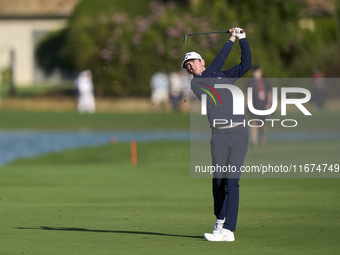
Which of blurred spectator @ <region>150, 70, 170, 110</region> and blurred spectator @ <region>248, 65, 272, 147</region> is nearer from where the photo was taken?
blurred spectator @ <region>248, 65, 272, 147</region>

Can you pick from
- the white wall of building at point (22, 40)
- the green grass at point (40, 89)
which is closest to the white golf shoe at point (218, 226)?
the green grass at point (40, 89)

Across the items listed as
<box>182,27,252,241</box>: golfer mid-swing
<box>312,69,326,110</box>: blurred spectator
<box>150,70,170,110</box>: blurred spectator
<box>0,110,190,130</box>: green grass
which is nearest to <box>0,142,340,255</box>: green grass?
<box>182,27,252,241</box>: golfer mid-swing

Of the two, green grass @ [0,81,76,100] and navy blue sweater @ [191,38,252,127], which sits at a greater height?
green grass @ [0,81,76,100]

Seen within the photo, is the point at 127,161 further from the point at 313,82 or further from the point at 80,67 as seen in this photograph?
the point at 80,67

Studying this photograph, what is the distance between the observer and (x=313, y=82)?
136ft

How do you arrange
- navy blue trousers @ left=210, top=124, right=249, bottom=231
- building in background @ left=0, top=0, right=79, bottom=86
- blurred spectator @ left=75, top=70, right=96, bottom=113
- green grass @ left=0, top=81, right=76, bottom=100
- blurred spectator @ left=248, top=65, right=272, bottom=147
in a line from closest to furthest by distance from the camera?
navy blue trousers @ left=210, top=124, right=249, bottom=231 → blurred spectator @ left=248, top=65, right=272, bottom=147 → blurred spectator @ left=75, top=70, right=96, bottom=113 → green grass @ left=0, top=81, right=76, bottom=100 → building in background @ left=0, top=0, right=79, bottom=86

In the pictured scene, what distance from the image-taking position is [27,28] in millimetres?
71125

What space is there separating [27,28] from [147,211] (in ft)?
199

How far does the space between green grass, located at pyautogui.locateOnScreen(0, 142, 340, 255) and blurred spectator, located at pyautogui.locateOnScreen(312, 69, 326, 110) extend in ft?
62.8

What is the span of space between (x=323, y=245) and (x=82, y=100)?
33.2 m

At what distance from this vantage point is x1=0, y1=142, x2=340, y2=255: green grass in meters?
9.17

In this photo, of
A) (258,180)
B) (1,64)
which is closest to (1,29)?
(1,64)

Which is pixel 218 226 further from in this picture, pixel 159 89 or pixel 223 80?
pixel 159 89

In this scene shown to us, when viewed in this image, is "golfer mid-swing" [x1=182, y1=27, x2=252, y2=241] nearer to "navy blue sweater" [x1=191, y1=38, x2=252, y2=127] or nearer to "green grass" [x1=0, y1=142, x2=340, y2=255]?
"navy blue sweater" [x1=191, y1=38, x2=252, y2=127]
